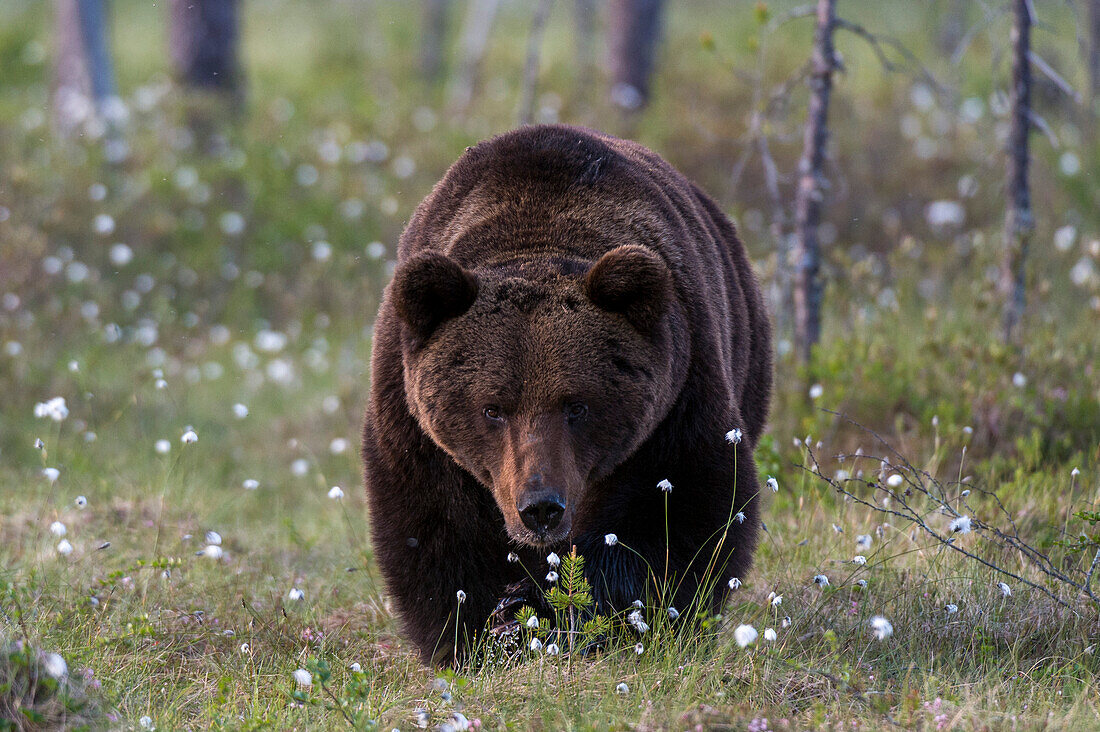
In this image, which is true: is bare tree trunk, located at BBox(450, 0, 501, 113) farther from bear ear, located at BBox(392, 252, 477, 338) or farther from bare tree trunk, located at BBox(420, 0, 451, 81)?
bear ear, located at BBox(392, 252, 477, 338)

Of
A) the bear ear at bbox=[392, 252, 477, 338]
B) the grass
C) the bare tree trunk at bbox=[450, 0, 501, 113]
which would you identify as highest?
the bear ear at bbox=[392, 252, 477, 338]

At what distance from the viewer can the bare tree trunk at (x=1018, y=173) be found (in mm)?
6578

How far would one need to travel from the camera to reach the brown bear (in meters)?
3.47

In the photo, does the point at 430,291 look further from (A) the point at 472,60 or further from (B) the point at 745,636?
(A) the point at 472,60

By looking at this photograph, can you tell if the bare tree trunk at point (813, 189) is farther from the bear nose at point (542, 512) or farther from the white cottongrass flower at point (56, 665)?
the white cottongrass flower at point (56, 665)

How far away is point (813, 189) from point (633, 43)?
818cm

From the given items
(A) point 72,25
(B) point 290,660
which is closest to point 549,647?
(B) point 290,660

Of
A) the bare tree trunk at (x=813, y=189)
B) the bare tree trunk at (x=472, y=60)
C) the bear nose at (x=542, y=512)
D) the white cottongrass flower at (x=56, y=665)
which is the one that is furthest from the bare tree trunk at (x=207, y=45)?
the white cottongrass flower at (x=56, y=665)

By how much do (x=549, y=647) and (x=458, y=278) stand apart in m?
1.17

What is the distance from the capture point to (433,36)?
19.1 meters

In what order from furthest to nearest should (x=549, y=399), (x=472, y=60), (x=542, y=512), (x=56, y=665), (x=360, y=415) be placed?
(x=472, y=60) < (x=360, y=415) < (x=549, y=399) < (x=542, y=512) < (x=56, y=665)

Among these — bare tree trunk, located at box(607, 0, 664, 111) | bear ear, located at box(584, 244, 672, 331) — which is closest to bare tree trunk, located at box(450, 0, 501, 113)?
bare tree trunk, located at box(607, 0, 664, 111)

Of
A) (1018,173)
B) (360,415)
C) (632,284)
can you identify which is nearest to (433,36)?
(360,415)

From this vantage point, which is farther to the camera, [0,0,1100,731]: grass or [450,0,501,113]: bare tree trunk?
[450,0,501,113]: bare tree trunk
